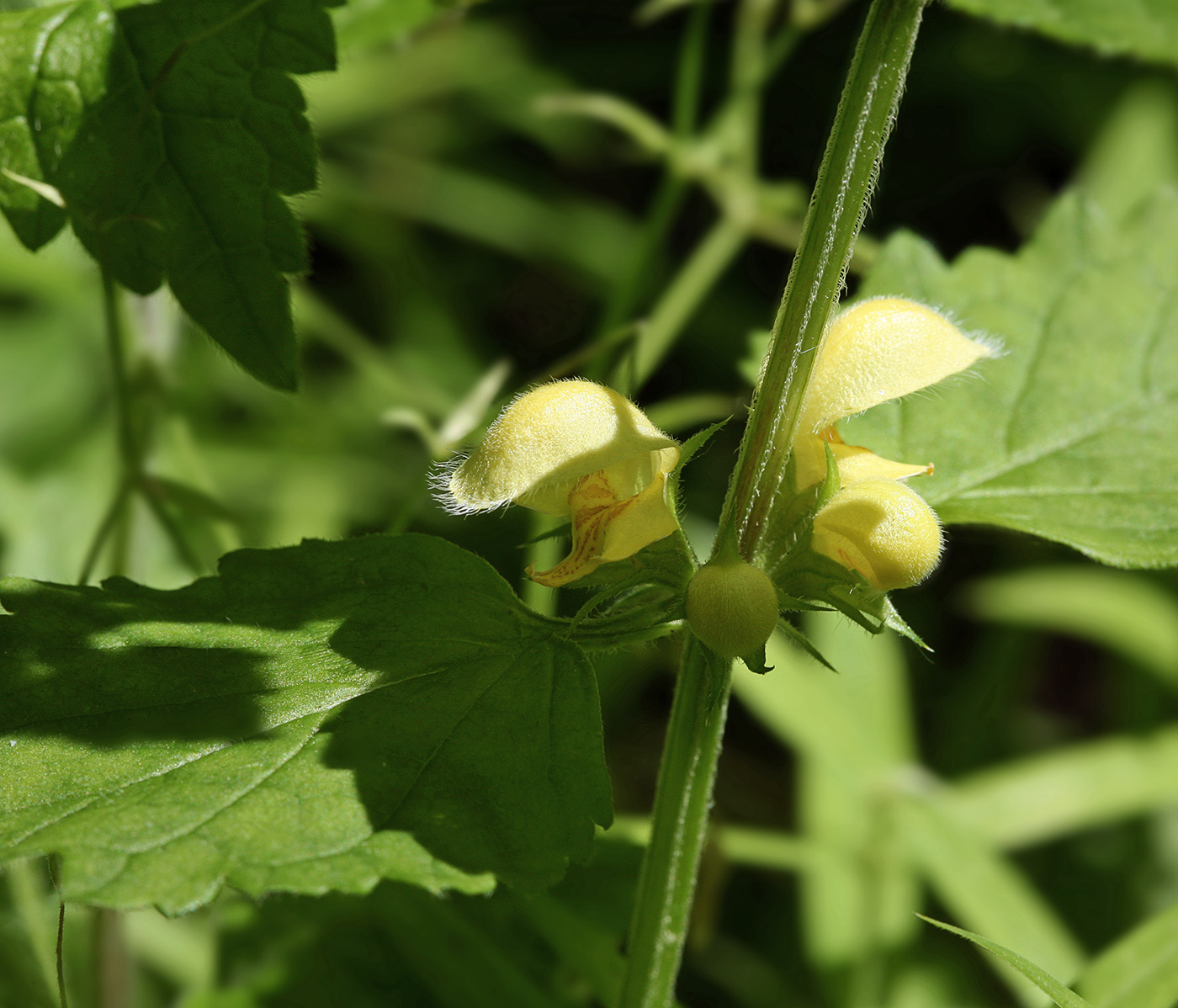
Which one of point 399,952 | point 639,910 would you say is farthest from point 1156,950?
point 399,952

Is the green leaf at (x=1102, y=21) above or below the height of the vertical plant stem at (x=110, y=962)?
above

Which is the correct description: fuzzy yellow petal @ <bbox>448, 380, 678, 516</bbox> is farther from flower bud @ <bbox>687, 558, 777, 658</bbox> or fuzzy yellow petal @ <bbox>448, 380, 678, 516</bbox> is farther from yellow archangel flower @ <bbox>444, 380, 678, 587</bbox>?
flower bud @ <bbox>687, 558, 777, 658</bbox>

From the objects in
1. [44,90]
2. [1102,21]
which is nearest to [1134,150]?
[1102,21]

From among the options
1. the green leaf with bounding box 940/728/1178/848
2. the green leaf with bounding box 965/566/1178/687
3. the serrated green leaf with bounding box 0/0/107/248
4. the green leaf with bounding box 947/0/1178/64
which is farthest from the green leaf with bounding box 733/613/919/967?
the serrated green leaf with bounding box 0/0/107/248

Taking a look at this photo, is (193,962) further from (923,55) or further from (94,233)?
(923,55)

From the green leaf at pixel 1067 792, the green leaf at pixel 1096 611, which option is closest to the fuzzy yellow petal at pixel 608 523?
the green leaf at pixel 1067 792

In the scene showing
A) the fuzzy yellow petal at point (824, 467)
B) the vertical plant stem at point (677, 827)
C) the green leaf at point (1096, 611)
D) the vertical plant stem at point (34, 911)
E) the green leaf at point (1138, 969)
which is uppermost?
the fuzzy yellow petal at point (824, 467)

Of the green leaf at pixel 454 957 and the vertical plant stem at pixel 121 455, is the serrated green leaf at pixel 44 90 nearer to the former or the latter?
the vertical plant stem at pixel 121 455

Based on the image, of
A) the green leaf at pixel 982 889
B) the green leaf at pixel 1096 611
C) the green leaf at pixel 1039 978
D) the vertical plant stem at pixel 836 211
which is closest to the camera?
the vertical plant stem at pixel 836 211
